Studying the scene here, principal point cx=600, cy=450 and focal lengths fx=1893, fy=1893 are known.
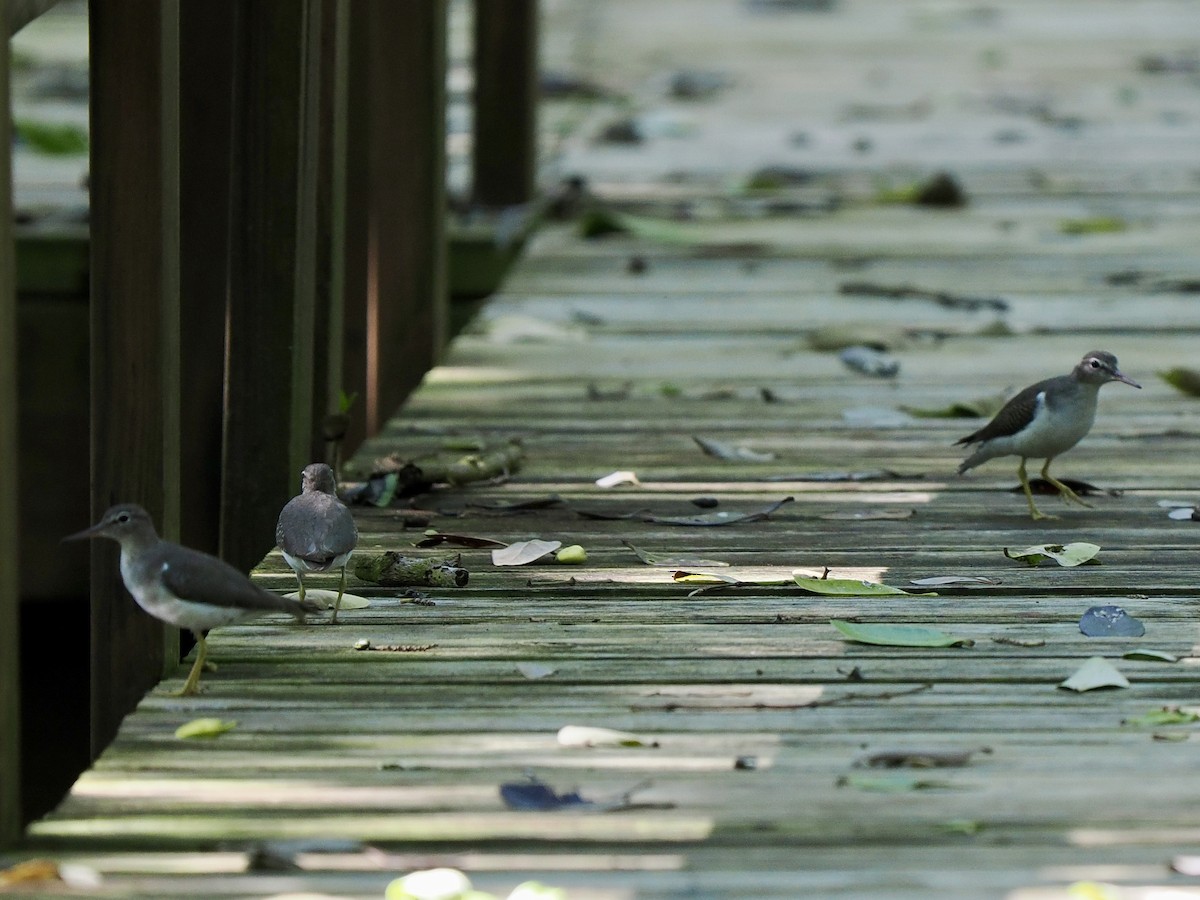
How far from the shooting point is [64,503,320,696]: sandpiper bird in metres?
3.10

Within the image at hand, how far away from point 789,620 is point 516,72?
5220mm

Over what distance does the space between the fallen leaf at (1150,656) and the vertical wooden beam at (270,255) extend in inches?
76.0

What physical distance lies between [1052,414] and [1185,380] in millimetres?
1572

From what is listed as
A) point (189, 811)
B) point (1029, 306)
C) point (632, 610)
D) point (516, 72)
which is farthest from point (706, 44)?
point (189, 811)

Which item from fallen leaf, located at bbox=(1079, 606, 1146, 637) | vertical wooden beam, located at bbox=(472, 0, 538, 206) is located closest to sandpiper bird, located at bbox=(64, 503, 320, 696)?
fallen leaf, located at bbox=(1079, 606, 1146, 637)

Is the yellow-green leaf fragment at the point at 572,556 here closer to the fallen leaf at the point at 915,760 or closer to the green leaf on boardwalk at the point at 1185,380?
the fallen leaf at the point at 915,760

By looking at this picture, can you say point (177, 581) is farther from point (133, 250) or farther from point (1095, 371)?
point (1095, 371)

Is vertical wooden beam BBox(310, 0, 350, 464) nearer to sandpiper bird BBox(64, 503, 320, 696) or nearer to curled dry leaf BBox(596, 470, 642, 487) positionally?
curled dry leaf BBox(596, 470, 642, 487)

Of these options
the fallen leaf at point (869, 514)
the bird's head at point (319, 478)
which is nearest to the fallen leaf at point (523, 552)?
the bird's head at point (319, 478)

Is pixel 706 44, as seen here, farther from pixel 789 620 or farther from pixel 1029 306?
pixel 789 620

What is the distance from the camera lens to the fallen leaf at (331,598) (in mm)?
3633

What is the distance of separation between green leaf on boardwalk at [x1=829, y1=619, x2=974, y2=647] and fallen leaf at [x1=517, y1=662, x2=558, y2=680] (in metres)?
0.56

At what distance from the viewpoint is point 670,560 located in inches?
157

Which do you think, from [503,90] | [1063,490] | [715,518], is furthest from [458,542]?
[503,90]
